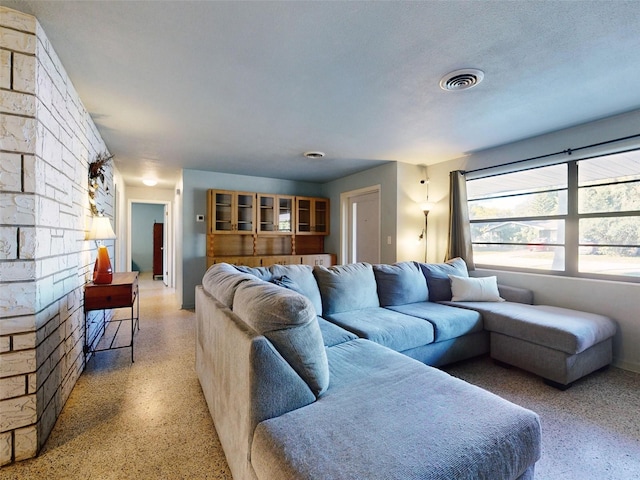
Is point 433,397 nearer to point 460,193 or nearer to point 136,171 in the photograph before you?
point 460,193

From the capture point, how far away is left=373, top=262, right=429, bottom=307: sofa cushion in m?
2.98

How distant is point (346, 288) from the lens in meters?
2.74

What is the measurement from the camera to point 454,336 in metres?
2.59

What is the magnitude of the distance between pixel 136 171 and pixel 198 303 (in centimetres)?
382

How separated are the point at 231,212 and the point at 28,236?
338 cm

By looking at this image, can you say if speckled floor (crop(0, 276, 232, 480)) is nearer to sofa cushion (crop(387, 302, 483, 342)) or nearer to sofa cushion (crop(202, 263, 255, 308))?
sofa cushion (crop(202, 263, 255, 308))

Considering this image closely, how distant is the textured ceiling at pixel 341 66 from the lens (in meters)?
1.47

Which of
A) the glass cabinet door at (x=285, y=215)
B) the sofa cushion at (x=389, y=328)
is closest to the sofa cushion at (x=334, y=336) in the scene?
the sofa cushion at (x=389, y=328)

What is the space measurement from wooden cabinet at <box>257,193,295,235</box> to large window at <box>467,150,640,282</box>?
297 centimetres

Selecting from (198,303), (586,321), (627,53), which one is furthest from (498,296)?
(198,303)

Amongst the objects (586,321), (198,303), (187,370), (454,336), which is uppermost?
(198,303)

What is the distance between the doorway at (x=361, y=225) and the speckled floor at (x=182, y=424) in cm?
238

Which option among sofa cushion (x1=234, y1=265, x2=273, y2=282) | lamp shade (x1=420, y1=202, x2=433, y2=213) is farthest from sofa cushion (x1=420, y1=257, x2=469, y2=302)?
sofa cushion (x1=234, y1=265, x2=273, y2=282)

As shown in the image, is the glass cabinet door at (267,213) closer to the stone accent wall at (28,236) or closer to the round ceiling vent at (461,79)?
the stone accent wall at (28,236)
